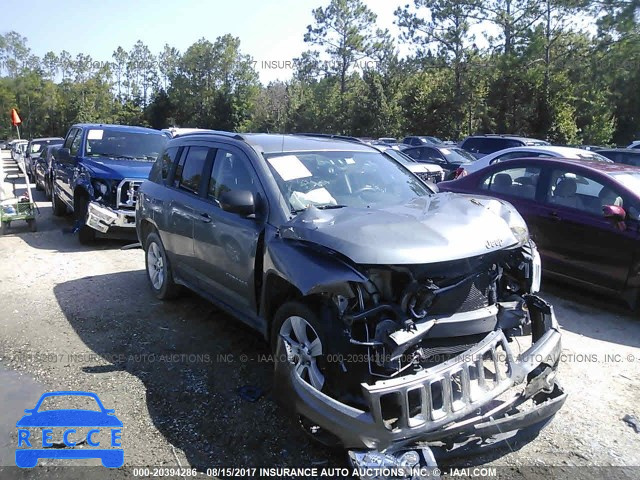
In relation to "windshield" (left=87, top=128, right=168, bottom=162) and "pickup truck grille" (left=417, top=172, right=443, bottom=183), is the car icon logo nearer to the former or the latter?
"windshield" (left=87, top=128, right=168, bottom=162)

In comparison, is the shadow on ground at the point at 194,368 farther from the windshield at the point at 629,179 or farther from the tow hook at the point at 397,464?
the windshield at the point at 629,179

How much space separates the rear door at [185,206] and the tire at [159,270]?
0.21 m

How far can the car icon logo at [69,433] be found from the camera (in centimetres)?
329

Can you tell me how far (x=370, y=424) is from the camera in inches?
108

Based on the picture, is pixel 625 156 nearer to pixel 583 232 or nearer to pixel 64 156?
pixel 583 232

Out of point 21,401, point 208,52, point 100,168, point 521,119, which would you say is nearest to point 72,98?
point 208,52

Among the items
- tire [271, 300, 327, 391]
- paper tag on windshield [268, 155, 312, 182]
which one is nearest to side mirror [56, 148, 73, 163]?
paper tag on windshield [268, 155, 312, 182]

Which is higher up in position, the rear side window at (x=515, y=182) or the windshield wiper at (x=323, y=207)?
the windshield wiper at (x=323, y=207)

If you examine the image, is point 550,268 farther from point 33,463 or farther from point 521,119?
point 521,119

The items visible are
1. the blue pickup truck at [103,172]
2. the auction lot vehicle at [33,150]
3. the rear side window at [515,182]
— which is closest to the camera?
the rear side window at [515,182]

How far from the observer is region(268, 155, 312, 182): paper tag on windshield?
164 inches

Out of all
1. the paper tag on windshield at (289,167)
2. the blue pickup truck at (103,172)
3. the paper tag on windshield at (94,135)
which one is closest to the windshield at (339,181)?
the paper tag on windshield at (289,167)

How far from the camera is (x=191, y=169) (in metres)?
5.34

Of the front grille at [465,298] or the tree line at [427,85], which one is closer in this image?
the front grille at [465,298]
